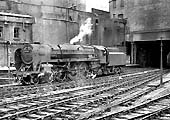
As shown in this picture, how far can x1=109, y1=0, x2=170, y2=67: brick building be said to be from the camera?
30.0 metres

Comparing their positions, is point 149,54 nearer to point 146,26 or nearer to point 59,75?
point 146,26

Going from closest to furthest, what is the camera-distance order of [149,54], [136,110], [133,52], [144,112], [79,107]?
1. [144,112]
2. [136,110]
3. [79,107]
4. [133,52]
5. [149,54]

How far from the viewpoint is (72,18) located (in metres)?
33.3

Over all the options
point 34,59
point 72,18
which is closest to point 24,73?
point 34,59

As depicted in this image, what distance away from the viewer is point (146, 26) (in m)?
31.7

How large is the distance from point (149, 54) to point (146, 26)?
7.48m

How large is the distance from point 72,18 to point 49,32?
180 inches


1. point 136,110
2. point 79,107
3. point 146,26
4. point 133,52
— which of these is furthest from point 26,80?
point 133,52

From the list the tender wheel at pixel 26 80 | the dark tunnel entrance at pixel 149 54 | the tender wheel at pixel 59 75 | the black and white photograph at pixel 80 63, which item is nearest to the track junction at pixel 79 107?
the black and white photograph at pixel 80 63

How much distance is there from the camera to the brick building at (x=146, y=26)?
98.5 feet

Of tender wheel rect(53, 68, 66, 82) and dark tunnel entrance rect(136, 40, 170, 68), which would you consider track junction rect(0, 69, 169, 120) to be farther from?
dark tunnel entrance rect(136, 40, 170, 68)

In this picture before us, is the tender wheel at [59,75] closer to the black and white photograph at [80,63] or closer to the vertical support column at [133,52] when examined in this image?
the black and white photograph at [80,63]

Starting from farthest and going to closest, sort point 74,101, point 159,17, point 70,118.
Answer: point 159,17
point 74,101
point 70,118

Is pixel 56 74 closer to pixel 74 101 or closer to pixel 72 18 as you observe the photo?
pixel 74 101
